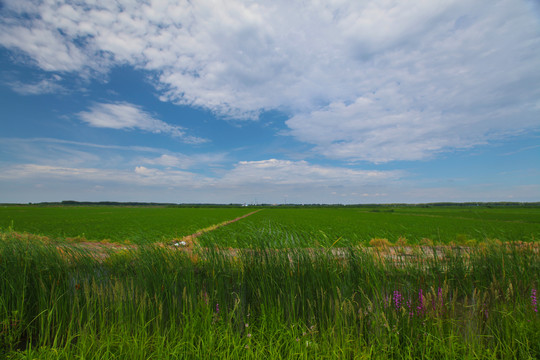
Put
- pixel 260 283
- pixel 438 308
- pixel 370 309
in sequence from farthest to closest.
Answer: pixel 260 283 < pixel 438 308 < pixel 370 309

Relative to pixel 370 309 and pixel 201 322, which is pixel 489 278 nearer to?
pixel 370 309

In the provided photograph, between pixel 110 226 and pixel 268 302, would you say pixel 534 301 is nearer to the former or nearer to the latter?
pixel 268 302

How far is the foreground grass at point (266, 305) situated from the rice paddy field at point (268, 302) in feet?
0.09

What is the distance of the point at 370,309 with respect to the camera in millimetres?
3869

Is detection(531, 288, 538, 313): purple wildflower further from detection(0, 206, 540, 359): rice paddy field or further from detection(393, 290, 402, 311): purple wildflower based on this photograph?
detection(393, 290, 402, 311): purple wildflower

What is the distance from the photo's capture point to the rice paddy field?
361 cm

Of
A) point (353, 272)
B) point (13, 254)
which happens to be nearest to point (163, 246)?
point (13, 254)

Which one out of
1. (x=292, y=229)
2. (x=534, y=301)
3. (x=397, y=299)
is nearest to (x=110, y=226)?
(x=292, y=229)

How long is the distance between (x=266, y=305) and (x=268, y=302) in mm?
158

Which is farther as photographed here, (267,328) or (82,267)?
(82,267)

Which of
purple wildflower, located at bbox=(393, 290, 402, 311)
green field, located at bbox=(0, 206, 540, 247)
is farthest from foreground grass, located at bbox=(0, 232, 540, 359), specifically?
green field, located at bbox=(0, 206, 540, 247)

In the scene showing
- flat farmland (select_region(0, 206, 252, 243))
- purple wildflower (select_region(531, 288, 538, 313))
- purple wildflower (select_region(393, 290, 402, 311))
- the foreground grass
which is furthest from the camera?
flat farmland (select_region(0, 206, 252, 243))

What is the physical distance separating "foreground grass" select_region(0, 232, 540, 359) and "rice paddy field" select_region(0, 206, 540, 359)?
29 millimetres

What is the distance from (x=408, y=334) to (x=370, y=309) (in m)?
0.80
